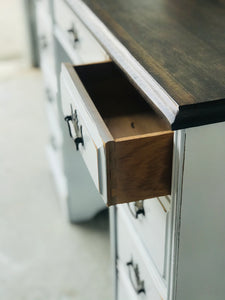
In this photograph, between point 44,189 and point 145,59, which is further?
point 44,189

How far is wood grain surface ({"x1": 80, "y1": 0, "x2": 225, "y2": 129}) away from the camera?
642 millimetres

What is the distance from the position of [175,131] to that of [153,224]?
25cm

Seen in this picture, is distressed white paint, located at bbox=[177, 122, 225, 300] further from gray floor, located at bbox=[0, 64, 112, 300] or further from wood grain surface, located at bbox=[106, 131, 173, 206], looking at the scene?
gray floor, located at bbox=[0, 64, 112, 300]

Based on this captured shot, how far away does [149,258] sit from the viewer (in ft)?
2.97

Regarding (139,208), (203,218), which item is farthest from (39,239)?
(203,218)

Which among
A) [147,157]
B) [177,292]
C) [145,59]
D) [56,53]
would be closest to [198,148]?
[147,157]

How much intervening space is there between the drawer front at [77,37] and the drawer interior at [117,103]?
47mm

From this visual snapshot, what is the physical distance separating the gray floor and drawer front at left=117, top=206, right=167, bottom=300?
418 millimetres

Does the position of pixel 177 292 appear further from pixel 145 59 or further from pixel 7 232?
pixel 7 232

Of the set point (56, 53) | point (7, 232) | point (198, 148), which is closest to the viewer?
point (198, 148)

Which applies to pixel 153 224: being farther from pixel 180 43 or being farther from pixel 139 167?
pixel 180 43

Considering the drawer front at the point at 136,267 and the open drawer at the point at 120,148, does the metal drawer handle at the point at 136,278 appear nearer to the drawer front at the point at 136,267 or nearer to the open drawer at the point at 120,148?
the drawer front at the point at 136,267

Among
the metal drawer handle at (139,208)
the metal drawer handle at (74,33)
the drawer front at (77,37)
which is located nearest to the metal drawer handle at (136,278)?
the metal drawer handle at (139,208)

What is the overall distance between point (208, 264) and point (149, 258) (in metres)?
0.14
